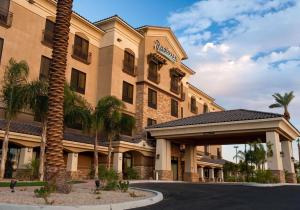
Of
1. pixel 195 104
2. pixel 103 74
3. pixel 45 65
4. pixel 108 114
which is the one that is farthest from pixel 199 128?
pixel 195 104

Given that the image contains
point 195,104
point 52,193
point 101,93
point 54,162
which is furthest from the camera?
point 195,104

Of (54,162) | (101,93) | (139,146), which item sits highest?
(101,93)

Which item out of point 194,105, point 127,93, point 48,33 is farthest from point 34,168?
point 194,105

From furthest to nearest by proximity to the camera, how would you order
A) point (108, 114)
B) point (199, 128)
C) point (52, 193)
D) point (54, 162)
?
point (199, 128) → point (108, 114) → point (54, 162) → point (52, 193)

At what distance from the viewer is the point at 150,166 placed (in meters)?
35.5

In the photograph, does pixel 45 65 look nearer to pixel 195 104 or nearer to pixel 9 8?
pixel 9 8

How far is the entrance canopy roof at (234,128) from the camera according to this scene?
28094mm

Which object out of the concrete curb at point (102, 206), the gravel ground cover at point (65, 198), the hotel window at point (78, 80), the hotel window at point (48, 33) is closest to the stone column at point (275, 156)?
the concrete curb at point (102, 206)

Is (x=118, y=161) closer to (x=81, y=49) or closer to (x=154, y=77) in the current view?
(x=81, y=49)

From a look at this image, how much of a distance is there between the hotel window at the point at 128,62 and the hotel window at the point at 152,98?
3.29 m

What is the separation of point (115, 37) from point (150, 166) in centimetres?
1504

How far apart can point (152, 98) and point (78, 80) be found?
10.00m

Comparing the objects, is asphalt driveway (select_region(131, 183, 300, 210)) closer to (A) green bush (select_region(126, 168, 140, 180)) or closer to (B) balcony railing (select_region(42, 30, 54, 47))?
(A) green bush (select_region(126, 168, 140, 180))

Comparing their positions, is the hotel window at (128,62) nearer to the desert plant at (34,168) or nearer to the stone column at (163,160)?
the stone column at (163,160)
